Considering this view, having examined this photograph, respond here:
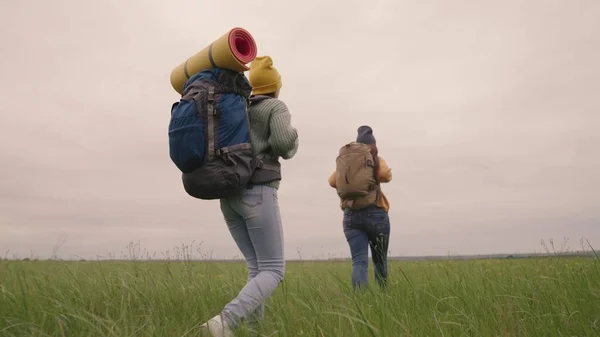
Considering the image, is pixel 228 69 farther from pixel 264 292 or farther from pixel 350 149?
pixel 350 149

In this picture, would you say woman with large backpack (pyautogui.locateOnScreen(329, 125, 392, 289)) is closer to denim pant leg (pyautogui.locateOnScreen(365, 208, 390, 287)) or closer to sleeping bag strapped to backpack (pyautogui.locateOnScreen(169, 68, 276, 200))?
denim pant leg (pyautogui.locateOnScreen(365, 208, 390, 287))

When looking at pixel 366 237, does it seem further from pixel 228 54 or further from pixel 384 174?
pixel 228 54

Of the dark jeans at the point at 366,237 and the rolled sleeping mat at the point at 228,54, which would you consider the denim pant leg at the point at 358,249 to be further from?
the rolled sleeping mat at the point at 228,54

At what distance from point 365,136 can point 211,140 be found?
3.35m

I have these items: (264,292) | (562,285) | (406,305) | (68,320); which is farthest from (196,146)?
(562,285)

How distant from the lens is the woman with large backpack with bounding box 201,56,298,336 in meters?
3.45

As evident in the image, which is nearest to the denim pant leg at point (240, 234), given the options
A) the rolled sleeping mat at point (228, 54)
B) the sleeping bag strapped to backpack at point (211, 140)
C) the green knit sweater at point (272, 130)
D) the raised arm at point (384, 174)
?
the sleeping bag strapped to backpack at point (211, 140)

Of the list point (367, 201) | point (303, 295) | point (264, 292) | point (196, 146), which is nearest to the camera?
point (196, 146)

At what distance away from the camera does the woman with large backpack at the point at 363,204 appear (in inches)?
234

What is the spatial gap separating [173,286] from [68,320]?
1.62 meters

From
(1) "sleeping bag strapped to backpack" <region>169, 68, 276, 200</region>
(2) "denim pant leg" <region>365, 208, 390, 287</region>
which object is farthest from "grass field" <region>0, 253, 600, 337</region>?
(1) "sleeping bag strapped to backpack" <region>169, 68, 276, 200</region>

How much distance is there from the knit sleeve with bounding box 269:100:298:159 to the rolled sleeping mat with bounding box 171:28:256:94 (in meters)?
0.44

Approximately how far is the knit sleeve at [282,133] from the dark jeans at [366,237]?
2585mm

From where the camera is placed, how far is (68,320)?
3334 mm
